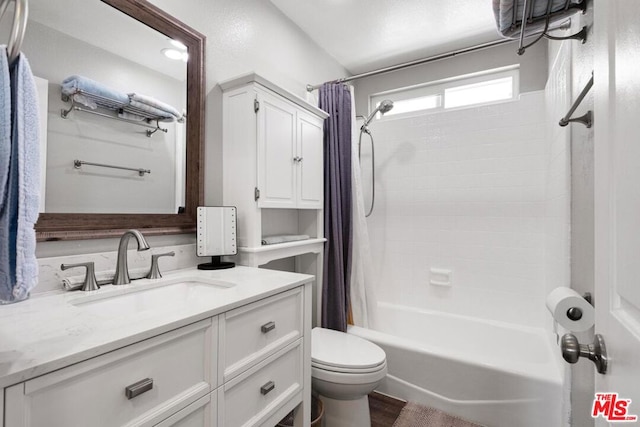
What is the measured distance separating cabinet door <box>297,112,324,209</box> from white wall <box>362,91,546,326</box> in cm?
95

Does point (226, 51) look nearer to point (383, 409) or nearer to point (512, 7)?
point (512, 7)

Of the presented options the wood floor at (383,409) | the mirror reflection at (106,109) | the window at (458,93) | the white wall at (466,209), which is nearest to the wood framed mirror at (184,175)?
the mirror reflection at (106,109)

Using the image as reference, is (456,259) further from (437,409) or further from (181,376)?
(181,376)

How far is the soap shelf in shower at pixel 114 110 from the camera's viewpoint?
112 centimetres

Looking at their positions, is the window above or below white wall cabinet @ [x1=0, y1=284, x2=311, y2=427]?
above

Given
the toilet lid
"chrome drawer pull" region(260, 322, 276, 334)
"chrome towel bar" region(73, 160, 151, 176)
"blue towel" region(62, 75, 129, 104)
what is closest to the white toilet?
the toilet lid

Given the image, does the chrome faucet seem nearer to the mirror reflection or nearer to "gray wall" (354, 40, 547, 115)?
the mirror reflection

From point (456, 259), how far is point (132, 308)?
90.8 inches

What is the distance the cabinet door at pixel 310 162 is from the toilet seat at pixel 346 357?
32.3 inches

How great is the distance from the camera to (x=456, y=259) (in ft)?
8.27

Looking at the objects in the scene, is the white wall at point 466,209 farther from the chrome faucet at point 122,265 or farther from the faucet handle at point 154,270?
the chrome faucet at point 122,265

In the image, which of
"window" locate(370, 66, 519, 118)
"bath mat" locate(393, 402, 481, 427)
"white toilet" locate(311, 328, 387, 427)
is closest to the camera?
"white toilet" locate(311, 328, 387, 427)

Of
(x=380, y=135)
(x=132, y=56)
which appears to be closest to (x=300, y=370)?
(x=132, y=56)

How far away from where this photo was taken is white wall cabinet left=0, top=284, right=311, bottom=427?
23.1 inches
